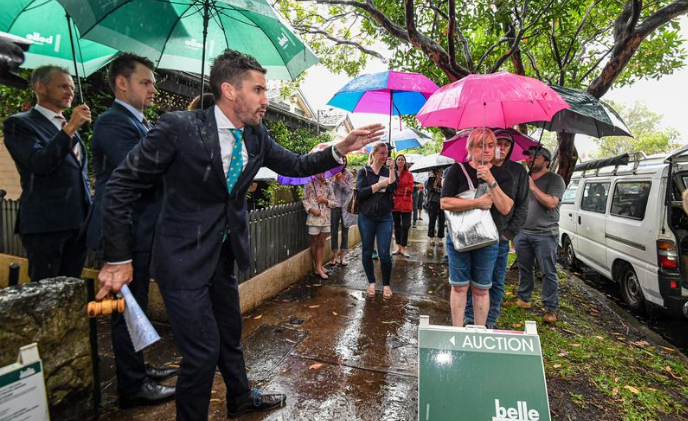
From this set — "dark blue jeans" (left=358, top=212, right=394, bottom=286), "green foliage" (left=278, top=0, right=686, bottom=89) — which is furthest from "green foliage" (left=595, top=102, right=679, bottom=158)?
"dark blue jeans" (left=358, top=212, right=394, bottom=286)

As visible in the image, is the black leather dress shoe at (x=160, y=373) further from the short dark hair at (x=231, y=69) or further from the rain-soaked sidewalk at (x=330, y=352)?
the short dark hair at (x=231, y=69)

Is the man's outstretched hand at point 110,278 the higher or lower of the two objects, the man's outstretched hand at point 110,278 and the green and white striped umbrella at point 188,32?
the lower

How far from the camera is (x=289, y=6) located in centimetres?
876

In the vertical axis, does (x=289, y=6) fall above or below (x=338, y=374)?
above

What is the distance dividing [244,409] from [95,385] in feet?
3.38

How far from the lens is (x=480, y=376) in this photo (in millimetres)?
1889

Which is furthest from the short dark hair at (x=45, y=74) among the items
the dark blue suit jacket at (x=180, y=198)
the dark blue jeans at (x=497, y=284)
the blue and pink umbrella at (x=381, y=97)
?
the dark blue jeans at (x=497, y=284)

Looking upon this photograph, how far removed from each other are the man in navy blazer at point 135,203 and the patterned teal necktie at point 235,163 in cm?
73

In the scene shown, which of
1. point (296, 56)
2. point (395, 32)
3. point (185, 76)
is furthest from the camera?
point (185, 76)

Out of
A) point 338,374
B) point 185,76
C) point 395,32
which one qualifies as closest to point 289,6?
point 185,76

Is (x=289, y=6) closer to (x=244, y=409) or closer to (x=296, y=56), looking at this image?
(x=296, y=56)

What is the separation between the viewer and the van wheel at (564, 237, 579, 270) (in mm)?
7181

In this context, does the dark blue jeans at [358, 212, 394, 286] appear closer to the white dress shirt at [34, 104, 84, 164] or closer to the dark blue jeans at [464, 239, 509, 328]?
the dark blue jeans at [464, 239, 509, 328]

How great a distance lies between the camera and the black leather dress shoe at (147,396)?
2455mm
